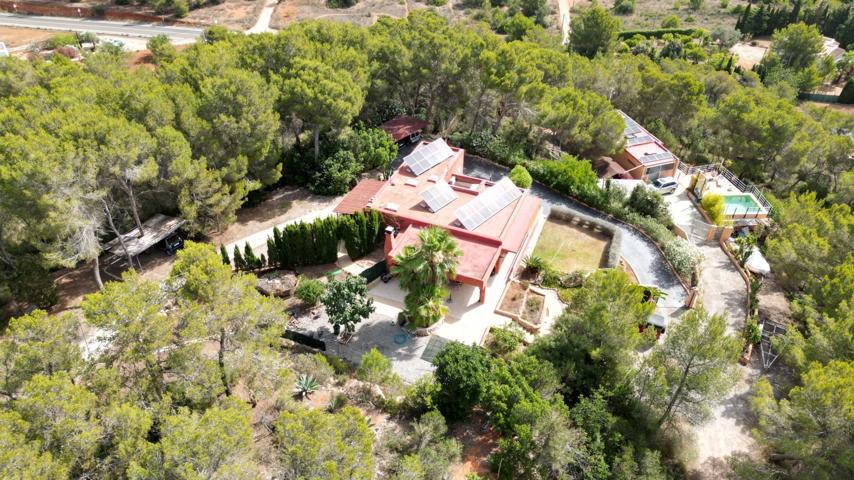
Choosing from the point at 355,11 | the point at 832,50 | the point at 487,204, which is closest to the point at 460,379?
the point at 487,204

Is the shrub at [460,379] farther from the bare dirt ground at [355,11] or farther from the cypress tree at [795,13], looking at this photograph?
the cypress tree at [795,13]

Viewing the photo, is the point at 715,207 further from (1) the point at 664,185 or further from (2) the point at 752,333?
(2) the point at 752,333

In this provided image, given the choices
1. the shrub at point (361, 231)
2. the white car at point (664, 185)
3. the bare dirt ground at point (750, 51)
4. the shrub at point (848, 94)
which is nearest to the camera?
the shrub at point (361, 231)

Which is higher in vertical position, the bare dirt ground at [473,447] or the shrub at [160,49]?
the shrub at [160,49]

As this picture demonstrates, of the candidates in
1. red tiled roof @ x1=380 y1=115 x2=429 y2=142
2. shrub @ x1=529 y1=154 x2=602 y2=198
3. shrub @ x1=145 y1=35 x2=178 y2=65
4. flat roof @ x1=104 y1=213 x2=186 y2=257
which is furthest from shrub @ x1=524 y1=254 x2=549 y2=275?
shrub @ x1=145 y1=35 x2=178 y2=65

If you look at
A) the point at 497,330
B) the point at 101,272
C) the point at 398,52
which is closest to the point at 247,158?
the point at 101,272

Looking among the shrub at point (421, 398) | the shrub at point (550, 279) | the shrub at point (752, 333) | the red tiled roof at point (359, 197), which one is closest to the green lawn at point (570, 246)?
the shrub at point (550, 279)

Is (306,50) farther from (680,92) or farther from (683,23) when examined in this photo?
(683,23)
